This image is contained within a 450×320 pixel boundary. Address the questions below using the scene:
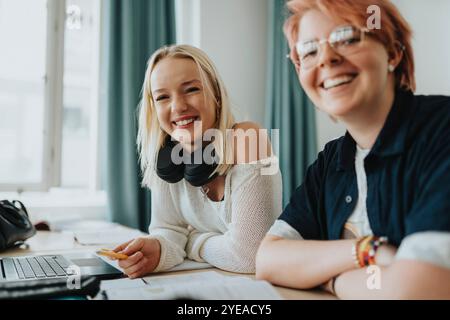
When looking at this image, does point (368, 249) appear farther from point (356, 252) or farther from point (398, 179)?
point (398, 179)

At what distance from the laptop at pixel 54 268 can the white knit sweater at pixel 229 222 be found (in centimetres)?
14

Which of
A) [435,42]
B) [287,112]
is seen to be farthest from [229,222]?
[435,42]

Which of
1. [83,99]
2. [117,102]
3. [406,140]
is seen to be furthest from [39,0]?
[406,140]

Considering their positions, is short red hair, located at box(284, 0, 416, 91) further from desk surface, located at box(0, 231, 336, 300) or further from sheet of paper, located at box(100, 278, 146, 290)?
sheet of paper, located at box(100, 278, 146, 290)

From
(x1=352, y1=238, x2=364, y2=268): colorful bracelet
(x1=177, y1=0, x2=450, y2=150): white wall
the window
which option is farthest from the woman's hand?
the window

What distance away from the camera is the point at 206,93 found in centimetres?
115

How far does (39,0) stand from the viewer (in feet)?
7.88

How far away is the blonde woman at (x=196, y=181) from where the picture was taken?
1016 millimetres

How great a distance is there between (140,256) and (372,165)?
21.8 inches

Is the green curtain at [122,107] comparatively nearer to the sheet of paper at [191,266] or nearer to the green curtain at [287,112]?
the green curtain at [287,112]

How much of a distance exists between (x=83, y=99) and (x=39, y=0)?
0.61 metres

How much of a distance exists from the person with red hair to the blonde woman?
222mm

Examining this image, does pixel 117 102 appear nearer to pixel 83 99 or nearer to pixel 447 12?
pixel 83 99

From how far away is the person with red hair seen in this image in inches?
22.9
